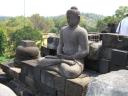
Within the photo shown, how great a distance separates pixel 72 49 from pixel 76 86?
987 mm

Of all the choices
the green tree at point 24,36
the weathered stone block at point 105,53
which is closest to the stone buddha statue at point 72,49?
the weathered stone block at point 105,53

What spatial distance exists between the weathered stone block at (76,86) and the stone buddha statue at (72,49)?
0.26 m

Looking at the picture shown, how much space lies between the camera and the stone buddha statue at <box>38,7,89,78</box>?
5441mm

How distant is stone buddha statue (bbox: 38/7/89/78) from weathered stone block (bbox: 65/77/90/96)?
26 centimetres

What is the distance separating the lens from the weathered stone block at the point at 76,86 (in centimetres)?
482

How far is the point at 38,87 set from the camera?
6129mm

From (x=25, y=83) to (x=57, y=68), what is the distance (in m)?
1.54

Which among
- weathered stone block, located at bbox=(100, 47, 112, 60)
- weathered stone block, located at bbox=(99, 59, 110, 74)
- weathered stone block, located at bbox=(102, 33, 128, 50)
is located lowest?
weathered stone block, located at bbox=(99, 59, 110, 74)

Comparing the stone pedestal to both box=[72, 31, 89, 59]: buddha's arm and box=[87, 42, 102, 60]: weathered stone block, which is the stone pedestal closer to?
box=[72, 31, 89, 59]: buddha's arm

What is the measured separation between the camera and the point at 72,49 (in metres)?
5.69

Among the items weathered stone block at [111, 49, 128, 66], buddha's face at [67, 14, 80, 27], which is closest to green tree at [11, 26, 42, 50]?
buddha's face at [67, 14, 80, 27]

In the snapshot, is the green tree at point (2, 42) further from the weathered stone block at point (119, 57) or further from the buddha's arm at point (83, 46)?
the weathered stone block at point (119, 57)

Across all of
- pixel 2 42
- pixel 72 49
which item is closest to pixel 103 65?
pixel 72 49

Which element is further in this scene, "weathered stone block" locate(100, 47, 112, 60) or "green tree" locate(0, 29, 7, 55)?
"green tree" locate(0, 29, 7, 55)
